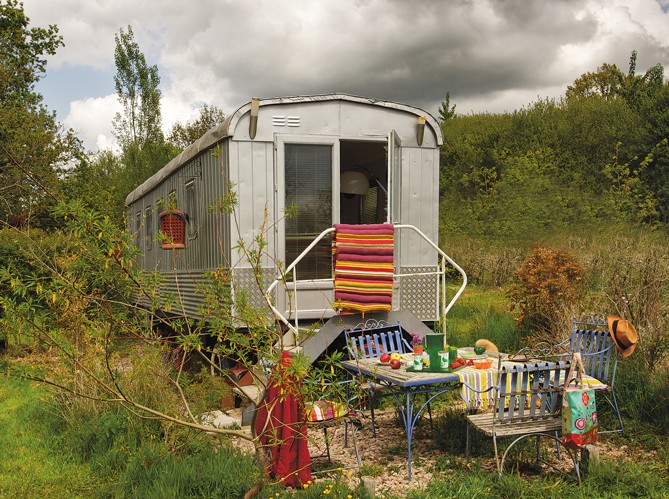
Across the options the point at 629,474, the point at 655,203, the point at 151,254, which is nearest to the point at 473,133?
the point at 655,203

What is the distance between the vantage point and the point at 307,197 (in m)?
7.06

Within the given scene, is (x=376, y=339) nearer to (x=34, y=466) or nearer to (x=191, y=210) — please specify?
(x=34, y=466)

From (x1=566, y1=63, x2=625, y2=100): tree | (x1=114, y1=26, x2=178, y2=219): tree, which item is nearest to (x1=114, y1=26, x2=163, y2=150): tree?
(x1=114, y1=26, x2=178, y2=219): tree

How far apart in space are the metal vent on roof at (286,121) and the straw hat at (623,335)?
3.57 m

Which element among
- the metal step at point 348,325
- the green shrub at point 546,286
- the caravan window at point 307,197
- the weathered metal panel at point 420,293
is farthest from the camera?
the green shrub at point 546,286

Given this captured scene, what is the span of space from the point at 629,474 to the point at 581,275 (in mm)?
4838

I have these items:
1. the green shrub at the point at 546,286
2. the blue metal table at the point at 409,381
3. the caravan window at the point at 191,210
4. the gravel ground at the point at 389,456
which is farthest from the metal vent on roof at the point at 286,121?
the green shrub at the point at 546,286

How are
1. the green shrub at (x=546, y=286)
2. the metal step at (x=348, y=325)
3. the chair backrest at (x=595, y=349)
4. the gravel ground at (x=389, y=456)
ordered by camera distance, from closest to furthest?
1. the gravel ground at (x=389, y=456)
2. the chair backrest at (x=595, y=349)
3. the metal step at (x=348, y=325)
4. the green shrub at (x=546, y=286)

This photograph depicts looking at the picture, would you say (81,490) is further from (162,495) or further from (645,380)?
(645,380)

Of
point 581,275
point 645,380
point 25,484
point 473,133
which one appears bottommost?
point 25,484

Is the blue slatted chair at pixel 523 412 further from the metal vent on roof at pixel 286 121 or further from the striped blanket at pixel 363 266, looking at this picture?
the metal vent on roof at pixel 286 121

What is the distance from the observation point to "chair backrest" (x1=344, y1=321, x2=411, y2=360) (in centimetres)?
623

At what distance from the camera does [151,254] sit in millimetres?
12516

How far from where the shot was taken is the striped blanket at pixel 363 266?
654cm
